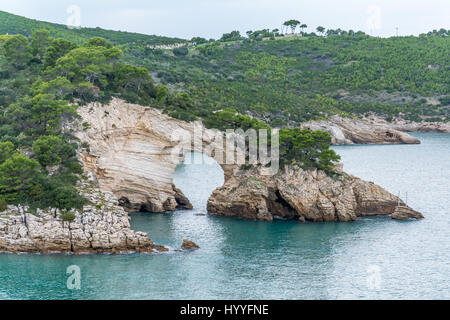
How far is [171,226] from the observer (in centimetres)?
5456

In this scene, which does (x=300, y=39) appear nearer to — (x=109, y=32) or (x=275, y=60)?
(x=275, y=60)

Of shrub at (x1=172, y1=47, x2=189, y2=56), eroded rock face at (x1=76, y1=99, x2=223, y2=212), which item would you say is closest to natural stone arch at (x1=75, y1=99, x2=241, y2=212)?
eroded rock face at (x1=76, y1=99, x2=223, y2=212)

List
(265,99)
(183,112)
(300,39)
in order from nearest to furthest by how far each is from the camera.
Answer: (183,112) → (265,99) → (300,39)

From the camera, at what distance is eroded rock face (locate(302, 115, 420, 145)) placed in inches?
5103

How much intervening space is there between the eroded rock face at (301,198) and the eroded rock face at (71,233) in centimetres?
1419

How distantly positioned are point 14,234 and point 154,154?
16847 millimetres

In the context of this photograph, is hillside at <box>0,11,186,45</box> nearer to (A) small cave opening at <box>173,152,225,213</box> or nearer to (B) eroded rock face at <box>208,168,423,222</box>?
(A) small cave opening at <box>173,152,225,213</box>

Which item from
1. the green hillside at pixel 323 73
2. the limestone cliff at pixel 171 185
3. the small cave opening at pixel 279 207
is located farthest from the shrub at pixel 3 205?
the green hillside at pixel 323 73

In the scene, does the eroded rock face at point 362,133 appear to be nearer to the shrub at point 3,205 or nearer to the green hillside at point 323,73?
the green hillside at point 323,73

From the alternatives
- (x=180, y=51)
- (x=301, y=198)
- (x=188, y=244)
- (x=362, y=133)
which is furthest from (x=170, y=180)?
(x=180, y=51)

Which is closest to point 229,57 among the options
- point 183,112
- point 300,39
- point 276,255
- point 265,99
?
point 300,39

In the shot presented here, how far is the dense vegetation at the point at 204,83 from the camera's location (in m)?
50.4

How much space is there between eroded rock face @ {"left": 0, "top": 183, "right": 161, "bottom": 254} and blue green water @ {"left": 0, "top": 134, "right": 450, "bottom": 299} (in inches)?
40.9

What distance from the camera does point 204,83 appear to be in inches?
4451
